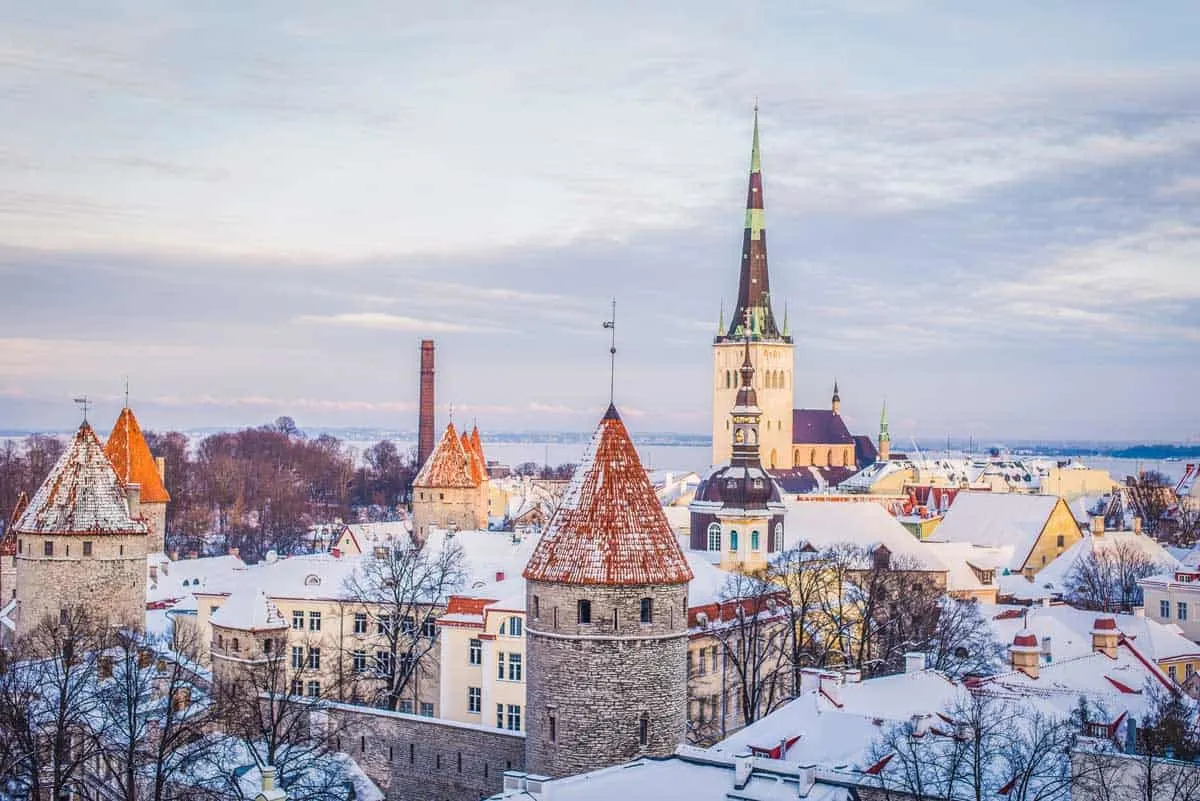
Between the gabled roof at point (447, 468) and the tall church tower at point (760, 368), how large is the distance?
51.4 meters

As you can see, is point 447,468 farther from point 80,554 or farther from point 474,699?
point 80,554

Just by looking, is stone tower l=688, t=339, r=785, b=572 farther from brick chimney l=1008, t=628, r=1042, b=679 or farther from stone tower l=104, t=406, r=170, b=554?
stone tower l=104, t=406, r=170, b=554

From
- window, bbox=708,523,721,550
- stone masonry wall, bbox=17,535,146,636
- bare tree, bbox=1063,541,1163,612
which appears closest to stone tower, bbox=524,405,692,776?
stone masonry wall, bbox=17,535,146,636

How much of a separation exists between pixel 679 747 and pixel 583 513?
14.2 feet

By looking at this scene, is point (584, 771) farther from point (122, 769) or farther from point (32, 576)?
point (32, 576)

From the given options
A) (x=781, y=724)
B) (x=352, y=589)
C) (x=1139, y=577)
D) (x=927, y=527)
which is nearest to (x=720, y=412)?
(x=927, y=527)

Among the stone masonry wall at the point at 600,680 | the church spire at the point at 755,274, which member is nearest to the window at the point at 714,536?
the stone masonry wall at the point at 600,680

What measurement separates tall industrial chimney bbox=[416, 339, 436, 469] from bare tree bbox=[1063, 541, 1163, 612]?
137 ft

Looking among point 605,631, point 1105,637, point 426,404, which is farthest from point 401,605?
point 426,404

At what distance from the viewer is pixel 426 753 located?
30.6 m

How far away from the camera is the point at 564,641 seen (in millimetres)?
26516

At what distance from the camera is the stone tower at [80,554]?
1642 inches

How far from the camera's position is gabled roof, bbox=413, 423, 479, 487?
64000 mm

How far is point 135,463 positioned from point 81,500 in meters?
17.1
